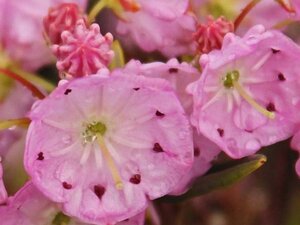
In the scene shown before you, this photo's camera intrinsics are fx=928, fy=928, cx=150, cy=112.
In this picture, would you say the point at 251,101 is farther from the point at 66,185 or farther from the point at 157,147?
the point at 66,185

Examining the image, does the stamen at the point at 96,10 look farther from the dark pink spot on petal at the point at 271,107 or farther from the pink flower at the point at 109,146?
the dark pink spot on petal at the point at 271,107

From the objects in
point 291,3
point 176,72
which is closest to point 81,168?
point 176,72

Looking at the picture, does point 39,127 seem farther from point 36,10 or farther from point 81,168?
point 36,10

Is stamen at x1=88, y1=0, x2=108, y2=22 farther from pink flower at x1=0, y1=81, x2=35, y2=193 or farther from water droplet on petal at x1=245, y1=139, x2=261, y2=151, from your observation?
water droplet on petal at x1=245, y1=139, x2=261, y2=151

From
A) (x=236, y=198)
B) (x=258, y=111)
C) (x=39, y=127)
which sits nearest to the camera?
(x=39, y=127)

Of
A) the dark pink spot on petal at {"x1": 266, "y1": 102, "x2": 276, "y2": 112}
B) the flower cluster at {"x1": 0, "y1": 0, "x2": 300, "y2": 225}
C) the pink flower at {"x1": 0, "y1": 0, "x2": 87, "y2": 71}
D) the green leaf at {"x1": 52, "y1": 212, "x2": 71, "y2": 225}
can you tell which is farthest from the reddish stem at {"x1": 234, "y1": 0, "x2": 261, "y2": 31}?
the green leaf at {"x1": 52, "y1": 212, "x2": 71, "y2": 225}

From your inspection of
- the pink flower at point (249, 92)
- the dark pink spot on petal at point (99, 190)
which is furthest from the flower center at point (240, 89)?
the dark pink spot on petal at point (99, 190)
